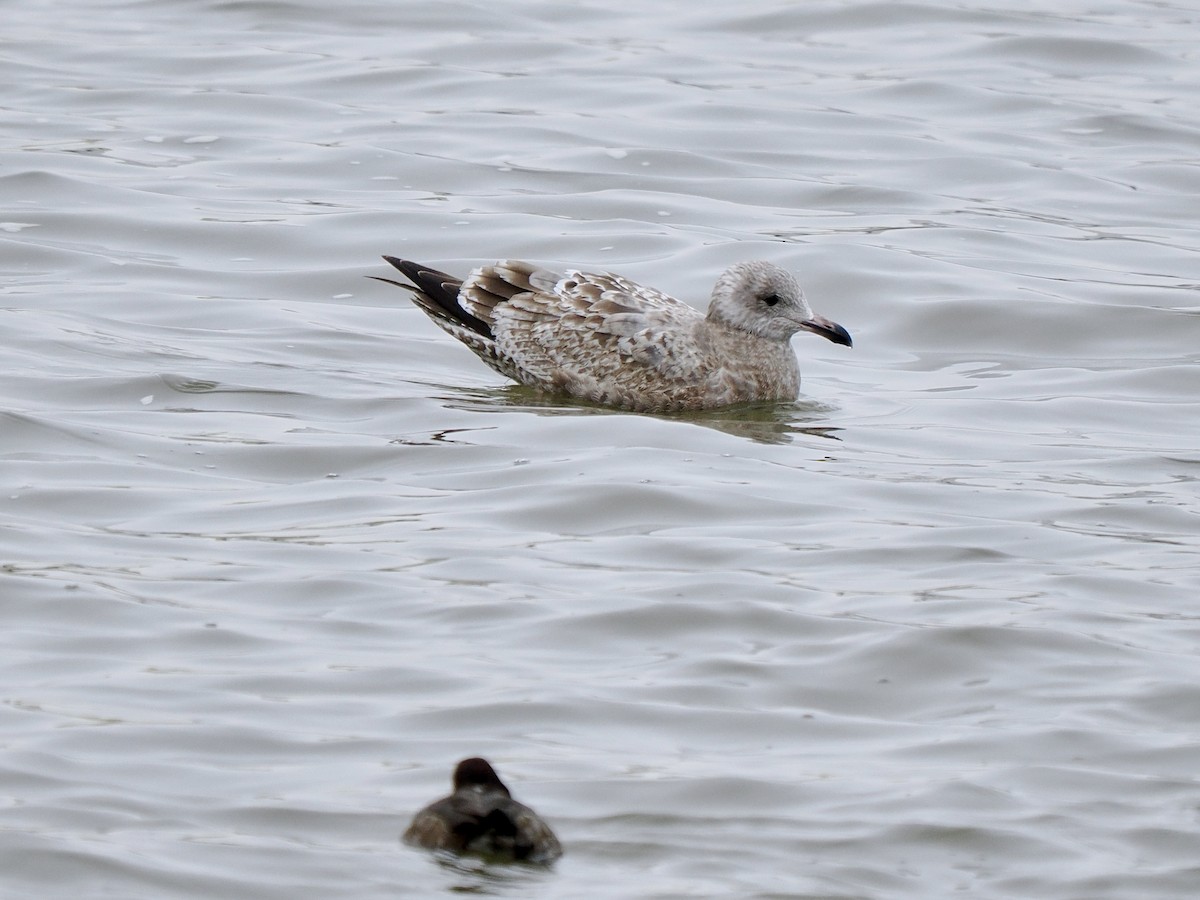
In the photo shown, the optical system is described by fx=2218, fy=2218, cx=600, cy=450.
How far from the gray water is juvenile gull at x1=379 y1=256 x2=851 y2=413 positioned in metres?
0.23

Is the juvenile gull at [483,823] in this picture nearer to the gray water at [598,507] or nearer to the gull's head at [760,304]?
the gray water at [598,507]

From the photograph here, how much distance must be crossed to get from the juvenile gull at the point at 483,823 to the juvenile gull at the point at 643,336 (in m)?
Answer: 5.35

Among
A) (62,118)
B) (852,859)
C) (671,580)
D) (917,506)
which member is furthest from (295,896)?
(62,118)

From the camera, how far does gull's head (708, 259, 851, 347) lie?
36.5ft

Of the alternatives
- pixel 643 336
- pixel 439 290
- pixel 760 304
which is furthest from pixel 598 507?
pixel 439 290

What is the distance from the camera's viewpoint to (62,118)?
1773 centimetres

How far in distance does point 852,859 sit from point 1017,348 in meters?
7.32

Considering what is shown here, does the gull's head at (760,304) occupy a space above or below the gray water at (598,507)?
above

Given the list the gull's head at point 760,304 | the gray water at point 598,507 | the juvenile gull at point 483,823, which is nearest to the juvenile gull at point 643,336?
the gull's head at point 760,304

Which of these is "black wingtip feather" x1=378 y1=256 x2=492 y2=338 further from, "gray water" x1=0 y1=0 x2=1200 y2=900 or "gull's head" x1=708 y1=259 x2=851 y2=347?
"gull's head" x1=708 y1=259 x2=851 y2=347

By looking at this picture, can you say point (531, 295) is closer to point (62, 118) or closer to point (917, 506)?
point (917, 506)

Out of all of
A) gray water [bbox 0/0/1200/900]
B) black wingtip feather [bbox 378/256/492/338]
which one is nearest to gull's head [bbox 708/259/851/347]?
gray water [bbox 0/0/1200/900]

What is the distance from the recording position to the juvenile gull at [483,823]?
5523 millimetres

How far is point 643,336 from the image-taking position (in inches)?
429
